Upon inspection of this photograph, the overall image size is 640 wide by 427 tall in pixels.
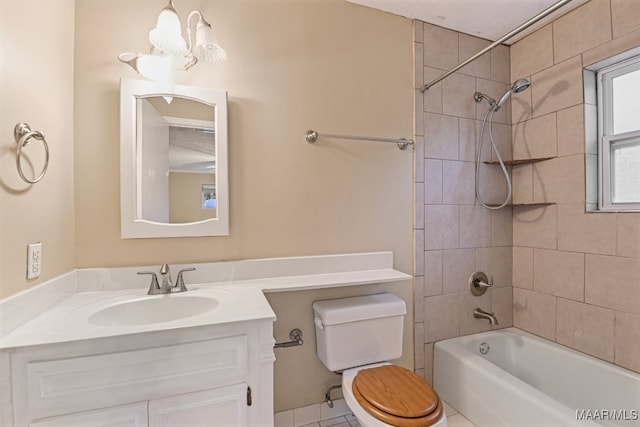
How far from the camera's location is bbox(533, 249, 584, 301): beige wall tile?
178 cm

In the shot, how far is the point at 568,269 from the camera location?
183 centimetres

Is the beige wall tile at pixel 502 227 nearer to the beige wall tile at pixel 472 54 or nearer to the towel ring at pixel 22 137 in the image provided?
the beige wall tile at pixel 472 54

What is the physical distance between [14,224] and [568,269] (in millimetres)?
2658

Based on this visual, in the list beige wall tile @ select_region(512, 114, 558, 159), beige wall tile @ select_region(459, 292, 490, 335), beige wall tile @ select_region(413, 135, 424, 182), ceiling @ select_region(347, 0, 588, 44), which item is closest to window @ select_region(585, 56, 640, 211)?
beige wall tile @ select_region(512, 114, 558, 159)

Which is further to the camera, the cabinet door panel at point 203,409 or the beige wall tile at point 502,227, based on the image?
the beige wall tile at point 502,227

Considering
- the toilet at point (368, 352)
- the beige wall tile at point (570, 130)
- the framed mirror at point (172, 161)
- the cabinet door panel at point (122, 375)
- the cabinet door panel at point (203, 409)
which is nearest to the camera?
the cabinet door panel at point (122, 375)

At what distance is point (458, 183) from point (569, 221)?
667 millimetres

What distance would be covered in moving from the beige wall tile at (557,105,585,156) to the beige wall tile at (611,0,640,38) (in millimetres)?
391

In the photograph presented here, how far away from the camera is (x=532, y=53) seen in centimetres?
203

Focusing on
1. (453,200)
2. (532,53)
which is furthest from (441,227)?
(532,53)

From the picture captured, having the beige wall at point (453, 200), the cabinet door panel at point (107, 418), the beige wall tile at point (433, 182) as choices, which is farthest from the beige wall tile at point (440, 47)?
the cabinet door panel at point (107, 418)

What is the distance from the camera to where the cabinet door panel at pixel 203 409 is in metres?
0.96

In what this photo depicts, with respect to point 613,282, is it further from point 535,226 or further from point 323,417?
point 323,417

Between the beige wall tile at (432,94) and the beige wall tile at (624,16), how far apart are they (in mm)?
872
